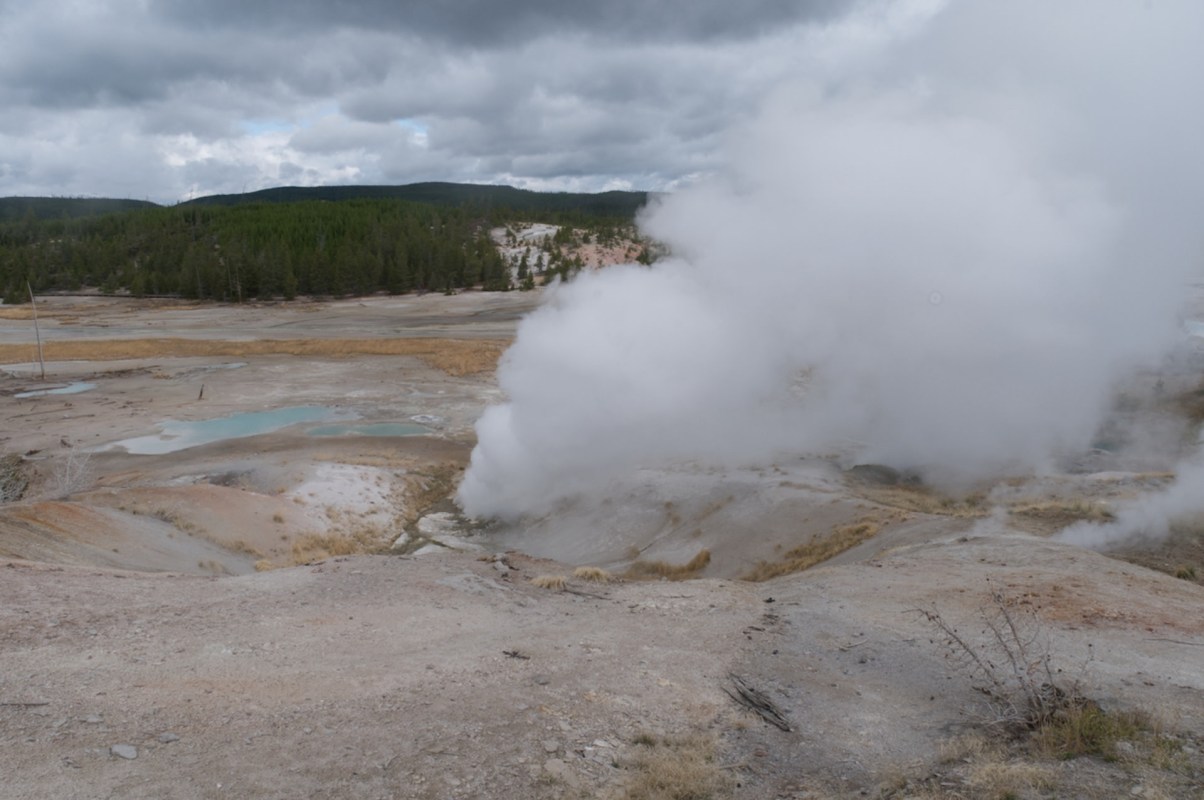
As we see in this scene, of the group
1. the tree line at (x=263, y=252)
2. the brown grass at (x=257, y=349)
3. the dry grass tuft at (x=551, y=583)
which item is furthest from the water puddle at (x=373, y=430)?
the tree line at (x=263, y=252)

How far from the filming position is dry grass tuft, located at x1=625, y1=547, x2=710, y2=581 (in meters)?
14.0

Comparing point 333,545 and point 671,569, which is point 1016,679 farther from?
point 333,545

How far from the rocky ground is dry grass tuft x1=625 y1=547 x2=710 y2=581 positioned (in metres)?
0.07

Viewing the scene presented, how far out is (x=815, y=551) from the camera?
45.3 feet

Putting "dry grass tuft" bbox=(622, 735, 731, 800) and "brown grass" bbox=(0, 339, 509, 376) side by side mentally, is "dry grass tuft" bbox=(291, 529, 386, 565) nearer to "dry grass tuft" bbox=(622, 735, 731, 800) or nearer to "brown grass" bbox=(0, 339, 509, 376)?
"dry grass tuft" bbox=(622, 735, 731, 800)

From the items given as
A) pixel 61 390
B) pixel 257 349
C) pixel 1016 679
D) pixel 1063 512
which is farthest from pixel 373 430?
pixel 257 349

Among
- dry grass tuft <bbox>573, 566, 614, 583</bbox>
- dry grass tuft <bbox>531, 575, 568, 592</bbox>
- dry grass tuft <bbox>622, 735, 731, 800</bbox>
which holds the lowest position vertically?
dry grass tuft <bbox>573, 566, 614, 583</bbox>

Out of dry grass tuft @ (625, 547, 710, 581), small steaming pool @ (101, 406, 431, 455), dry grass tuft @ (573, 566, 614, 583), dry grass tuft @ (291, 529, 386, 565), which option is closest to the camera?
dry grass tuft @ (573, 566, 614, 583)

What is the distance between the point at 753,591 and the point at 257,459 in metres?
16.4

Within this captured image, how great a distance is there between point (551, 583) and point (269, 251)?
284 feet

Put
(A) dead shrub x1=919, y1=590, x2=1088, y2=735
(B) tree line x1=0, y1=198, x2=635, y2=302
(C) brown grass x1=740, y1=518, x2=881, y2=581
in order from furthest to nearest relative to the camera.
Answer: (B) tree line x1=0, y1=198, x2=635, y2=302 < (C) brown grass x1=740, y1=518, x2=881, y2=581 < (A) dead shrub x1=919, y1=590, x2=1088, y2=735

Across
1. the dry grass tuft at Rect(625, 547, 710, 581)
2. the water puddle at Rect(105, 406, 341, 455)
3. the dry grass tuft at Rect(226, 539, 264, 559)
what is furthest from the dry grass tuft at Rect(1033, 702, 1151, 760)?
the water puddle at Rect(105, 406, 341, 455)

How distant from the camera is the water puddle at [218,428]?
2466 centimetres

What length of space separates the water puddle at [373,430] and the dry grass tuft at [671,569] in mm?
14436
